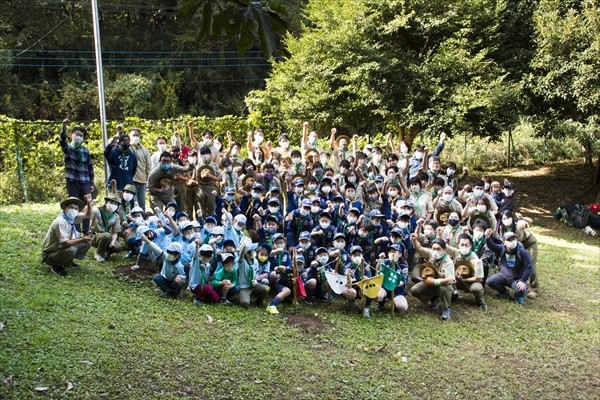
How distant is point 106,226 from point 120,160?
1415 mm

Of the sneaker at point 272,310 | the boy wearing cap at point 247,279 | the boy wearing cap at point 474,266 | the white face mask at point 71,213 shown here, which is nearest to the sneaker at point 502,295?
the boy wearing cap at point 474,266

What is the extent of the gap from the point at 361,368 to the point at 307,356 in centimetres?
70

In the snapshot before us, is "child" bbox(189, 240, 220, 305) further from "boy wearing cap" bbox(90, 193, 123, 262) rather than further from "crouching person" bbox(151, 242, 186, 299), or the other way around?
"boy wearing cap" bbox(90, 193, 123, 262)

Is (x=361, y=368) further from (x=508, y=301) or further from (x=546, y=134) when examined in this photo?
(x=546, y=134)

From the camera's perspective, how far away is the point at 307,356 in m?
7.93

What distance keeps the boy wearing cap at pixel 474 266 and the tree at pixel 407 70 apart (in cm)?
687

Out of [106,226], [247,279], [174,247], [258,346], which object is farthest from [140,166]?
[258,346]

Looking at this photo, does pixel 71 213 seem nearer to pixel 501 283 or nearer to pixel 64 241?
pixel 64 241

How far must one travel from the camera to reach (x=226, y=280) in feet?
29.7

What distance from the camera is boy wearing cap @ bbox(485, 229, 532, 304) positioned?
10.5 m

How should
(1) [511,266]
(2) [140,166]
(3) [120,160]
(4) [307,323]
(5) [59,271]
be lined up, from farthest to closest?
(2) [140,166] < (3) [120,160] < (1) [511,266] < (5) [59,271] < (4) [307,323]

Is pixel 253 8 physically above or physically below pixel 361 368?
above

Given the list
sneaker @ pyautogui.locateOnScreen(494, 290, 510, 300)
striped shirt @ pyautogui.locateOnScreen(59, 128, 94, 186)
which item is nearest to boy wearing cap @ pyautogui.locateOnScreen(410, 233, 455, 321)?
sneaker @ pyautogui.locateOnScreen(494, 290, 510, 300)

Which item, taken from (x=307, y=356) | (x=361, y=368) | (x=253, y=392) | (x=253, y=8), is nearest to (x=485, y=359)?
(x=361, y=368)
